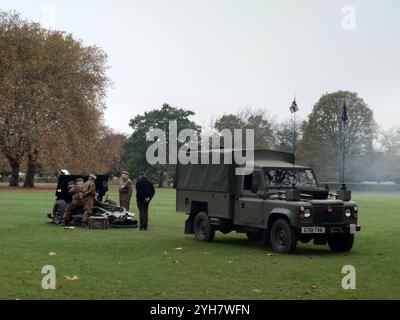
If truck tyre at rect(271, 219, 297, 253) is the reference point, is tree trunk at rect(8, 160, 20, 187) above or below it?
above

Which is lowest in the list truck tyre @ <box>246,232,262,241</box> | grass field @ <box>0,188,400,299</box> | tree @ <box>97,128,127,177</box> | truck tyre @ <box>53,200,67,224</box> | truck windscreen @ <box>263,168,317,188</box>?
grass field @ <box>0,188,400,299</box>

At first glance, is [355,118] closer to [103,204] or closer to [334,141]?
[334,141]

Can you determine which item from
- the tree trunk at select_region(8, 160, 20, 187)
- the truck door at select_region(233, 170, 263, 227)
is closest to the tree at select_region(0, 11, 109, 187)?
the tree trunk at select_region(8, 160, 20, 187)

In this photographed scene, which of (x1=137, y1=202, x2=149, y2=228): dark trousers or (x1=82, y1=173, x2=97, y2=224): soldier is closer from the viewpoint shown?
(x1=137, y1=202, x2=149, y2=228): dark trousers

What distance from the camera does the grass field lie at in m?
10.8

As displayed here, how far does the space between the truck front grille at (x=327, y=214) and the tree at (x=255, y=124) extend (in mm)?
64174

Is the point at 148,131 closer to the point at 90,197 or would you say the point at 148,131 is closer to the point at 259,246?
the point at 90,197

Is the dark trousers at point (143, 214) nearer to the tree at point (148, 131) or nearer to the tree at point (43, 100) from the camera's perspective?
the tree at point (43, 100)

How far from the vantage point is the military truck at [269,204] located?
52.5 ft

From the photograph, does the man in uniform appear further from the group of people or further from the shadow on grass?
the shadow on grass

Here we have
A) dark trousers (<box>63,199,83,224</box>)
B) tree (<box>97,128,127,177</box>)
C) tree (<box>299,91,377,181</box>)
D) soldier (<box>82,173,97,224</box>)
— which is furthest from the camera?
tree (<box>299,91,377,181</box>)

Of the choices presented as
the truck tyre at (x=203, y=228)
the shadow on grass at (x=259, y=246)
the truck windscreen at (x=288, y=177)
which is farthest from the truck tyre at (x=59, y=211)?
the truck windscreen at (x=288, y=177)

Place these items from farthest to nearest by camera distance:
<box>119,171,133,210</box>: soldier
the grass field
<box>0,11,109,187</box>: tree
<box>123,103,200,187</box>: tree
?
<box>123,103,200,187</box>: tree → <box>0,11,109,187</box>: tree → <box>119,171,133,210</box>: soldier → the grass field

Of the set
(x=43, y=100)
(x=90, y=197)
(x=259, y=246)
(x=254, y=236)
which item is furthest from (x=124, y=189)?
(x=43, y=100)
